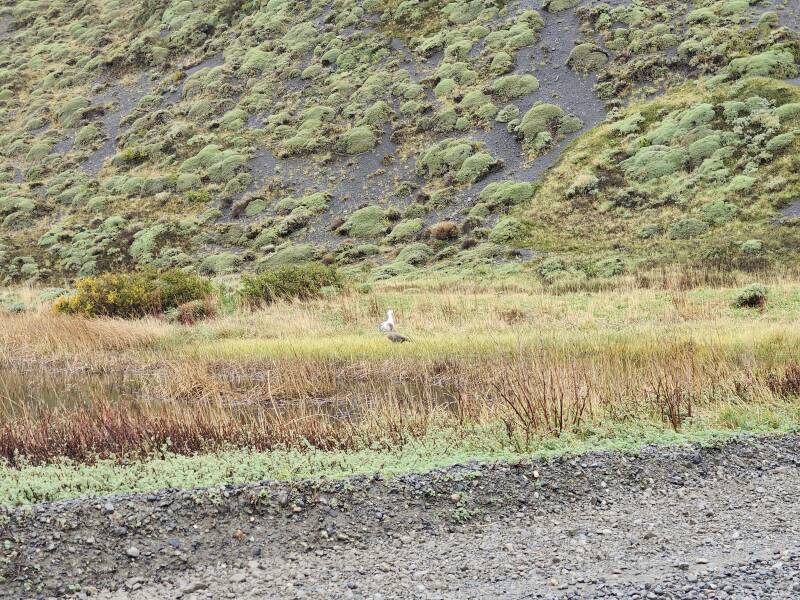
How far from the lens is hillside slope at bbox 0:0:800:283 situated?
39.5m

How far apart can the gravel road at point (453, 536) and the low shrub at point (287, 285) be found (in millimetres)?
19795

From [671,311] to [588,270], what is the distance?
11554 millimetres

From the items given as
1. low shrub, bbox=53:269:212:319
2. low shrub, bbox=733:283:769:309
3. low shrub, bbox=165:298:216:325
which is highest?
low shrub, bbox=53:269:212:319

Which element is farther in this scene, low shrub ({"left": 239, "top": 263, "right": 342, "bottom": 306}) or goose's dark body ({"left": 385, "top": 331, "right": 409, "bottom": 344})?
low shrub ({"left": 239, "top": 263, "right": 342, "bottom": 306})

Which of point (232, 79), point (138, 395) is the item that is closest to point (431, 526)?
point (138, 395)

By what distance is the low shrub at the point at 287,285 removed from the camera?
27891 mm

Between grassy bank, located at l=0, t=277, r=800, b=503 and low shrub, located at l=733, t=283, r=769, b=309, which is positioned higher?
grassy bank, located at l=0, t=277, r=800, b=503

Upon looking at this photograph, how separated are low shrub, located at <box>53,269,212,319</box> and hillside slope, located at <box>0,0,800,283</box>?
13.4 m

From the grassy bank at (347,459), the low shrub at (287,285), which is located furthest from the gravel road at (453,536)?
the low shrub at (287,285)

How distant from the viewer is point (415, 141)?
5638cm

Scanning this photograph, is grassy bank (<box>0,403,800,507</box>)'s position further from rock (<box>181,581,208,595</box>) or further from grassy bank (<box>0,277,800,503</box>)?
rock (<box>181,581,208,595</box>)

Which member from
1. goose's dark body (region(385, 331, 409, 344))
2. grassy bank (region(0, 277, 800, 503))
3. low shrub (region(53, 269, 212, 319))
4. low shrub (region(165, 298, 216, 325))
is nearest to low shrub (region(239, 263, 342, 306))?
grassy bank (region(0, 277, 800, 503))

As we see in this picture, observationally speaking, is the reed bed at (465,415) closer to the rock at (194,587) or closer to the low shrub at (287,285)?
the rock at (194,587)

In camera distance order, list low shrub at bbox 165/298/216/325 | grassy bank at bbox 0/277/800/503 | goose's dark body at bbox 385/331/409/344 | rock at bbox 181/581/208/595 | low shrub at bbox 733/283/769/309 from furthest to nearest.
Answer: low shrub at bbox 165/298/216/325
low shrub at bbox 733/283/769/309
goose's dark body at bbox 385/331/409/344
grassy bank at bbox 0/277/800/503
rock at bbox 181/581/208/595
